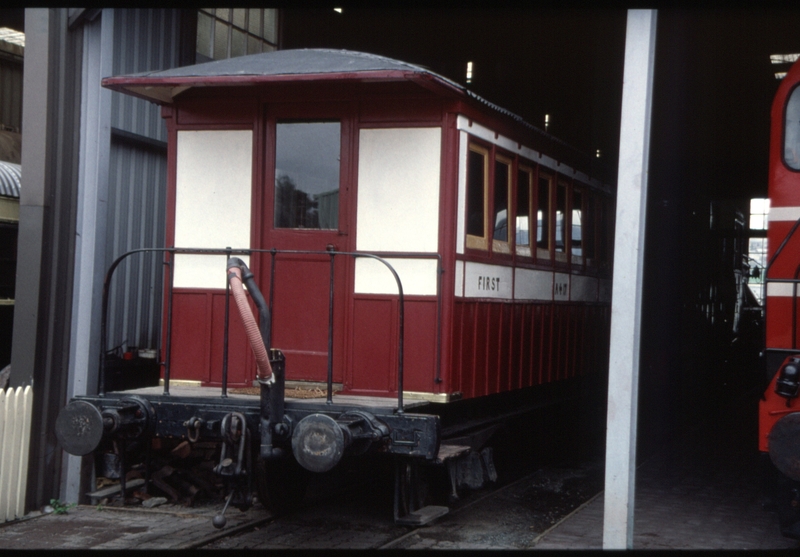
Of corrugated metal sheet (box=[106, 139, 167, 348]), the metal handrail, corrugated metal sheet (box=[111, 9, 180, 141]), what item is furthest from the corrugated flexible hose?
corrugated metal sheet (box=[111, 9, 180, 141])

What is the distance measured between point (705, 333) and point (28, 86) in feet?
36.6

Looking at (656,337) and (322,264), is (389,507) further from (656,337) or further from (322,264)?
(656,337)

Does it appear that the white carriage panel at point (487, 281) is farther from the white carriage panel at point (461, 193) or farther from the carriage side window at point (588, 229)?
the carriage side window at point (588, 229)

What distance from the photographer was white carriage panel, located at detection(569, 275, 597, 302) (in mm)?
9367

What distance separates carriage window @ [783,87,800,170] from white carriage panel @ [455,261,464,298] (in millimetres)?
2296

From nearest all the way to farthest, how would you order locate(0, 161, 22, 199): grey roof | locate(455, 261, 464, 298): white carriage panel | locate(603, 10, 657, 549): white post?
locate(603, 10, 657, 549): white post → locate(455, 261, 464, 298): white carriage panel → locate(0, 161, 22, 199): grey roof

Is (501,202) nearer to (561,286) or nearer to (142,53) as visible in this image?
(561,286)

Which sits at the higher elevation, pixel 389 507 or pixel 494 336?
pixel 494 336

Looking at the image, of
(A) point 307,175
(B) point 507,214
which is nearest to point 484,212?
(B) point 507,214

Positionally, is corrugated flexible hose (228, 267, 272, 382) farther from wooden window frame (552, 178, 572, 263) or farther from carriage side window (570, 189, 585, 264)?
carriage side window (570, 189, 585, 264)

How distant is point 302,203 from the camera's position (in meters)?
6.93

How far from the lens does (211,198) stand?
703 cm

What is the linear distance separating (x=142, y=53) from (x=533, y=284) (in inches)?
172

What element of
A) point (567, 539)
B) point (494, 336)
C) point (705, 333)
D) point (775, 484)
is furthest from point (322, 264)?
point (705, 333)
